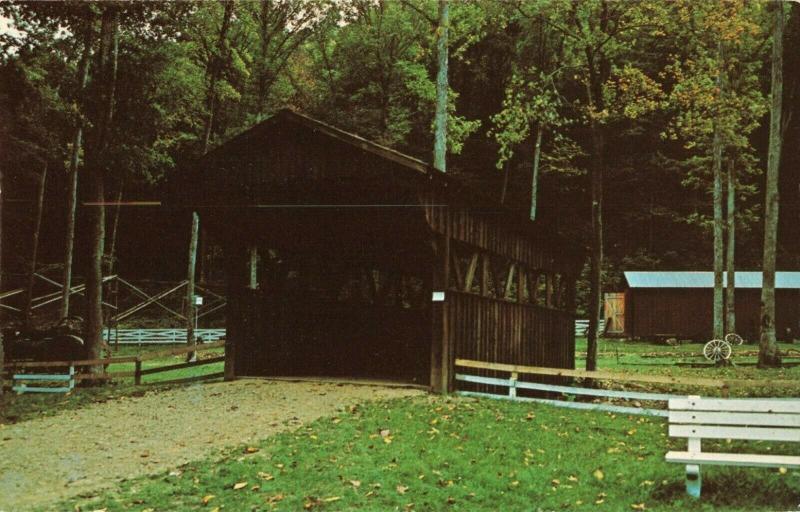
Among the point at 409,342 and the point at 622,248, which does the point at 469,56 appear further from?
→ the point at 409,342

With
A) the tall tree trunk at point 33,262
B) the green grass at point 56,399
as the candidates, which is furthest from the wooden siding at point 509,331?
the tall tree trunk at point 33,262

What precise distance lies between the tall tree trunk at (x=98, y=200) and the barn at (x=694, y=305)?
3145cm

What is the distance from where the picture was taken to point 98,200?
63.3 ft

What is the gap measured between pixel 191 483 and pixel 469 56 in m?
48.5

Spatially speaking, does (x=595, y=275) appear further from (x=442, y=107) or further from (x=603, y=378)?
(x=603, y=378)

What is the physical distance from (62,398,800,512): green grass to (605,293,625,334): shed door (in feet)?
123

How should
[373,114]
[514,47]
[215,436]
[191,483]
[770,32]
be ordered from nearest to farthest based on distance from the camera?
[191,483] → [215,436] → [770,32] → [373,114] → [514,47]

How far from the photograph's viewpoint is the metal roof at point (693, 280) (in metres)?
42.0

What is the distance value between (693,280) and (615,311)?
6.33m

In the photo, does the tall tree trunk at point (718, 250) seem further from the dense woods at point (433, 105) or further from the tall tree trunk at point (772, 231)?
the tall tree trunk at point (772, 231)

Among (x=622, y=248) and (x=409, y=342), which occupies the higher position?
(x=622, y=248)

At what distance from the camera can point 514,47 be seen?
48.9m

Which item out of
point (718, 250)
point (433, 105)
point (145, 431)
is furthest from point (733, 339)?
point (145, 431)

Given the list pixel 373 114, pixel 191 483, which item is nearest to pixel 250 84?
pixel 373 114
